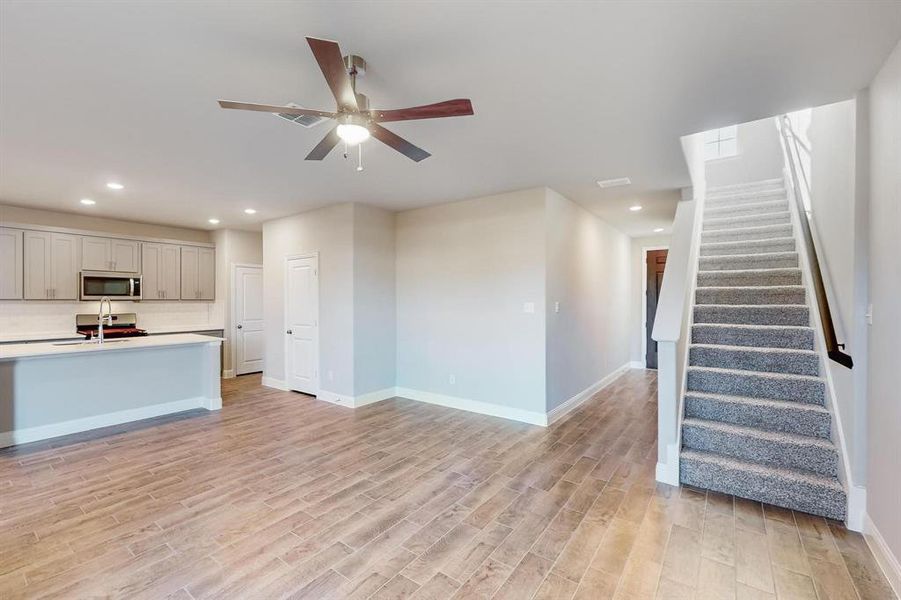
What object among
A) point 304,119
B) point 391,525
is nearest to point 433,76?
point 304,119

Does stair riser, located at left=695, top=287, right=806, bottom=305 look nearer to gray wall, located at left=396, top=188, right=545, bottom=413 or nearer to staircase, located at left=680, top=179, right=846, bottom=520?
staircase, located at left=680, top=179, right=846, bottom=520

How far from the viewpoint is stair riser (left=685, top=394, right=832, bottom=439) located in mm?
2832

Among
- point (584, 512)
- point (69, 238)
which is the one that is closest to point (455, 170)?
point (584, 512)

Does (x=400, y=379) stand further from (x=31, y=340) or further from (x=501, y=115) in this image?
(x=31, y=340)

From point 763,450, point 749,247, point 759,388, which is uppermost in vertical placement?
point 749,247

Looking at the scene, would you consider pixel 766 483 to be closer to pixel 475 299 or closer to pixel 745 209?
pixel 475 299

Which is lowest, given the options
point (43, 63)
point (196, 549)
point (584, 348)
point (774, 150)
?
point (196, 549)

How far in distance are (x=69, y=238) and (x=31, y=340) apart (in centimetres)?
148

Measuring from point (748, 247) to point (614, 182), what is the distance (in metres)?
1.96

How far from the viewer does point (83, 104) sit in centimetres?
254

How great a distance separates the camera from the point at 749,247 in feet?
15.4

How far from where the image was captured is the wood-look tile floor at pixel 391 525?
1.95 metres

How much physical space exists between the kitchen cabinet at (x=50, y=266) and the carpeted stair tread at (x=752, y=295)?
27.1 feet

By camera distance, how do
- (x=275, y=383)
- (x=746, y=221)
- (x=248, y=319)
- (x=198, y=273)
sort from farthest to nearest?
(x=248, y=319) < (x=198, y=273) < (x=275, y=383) < (x=746, y=221)
